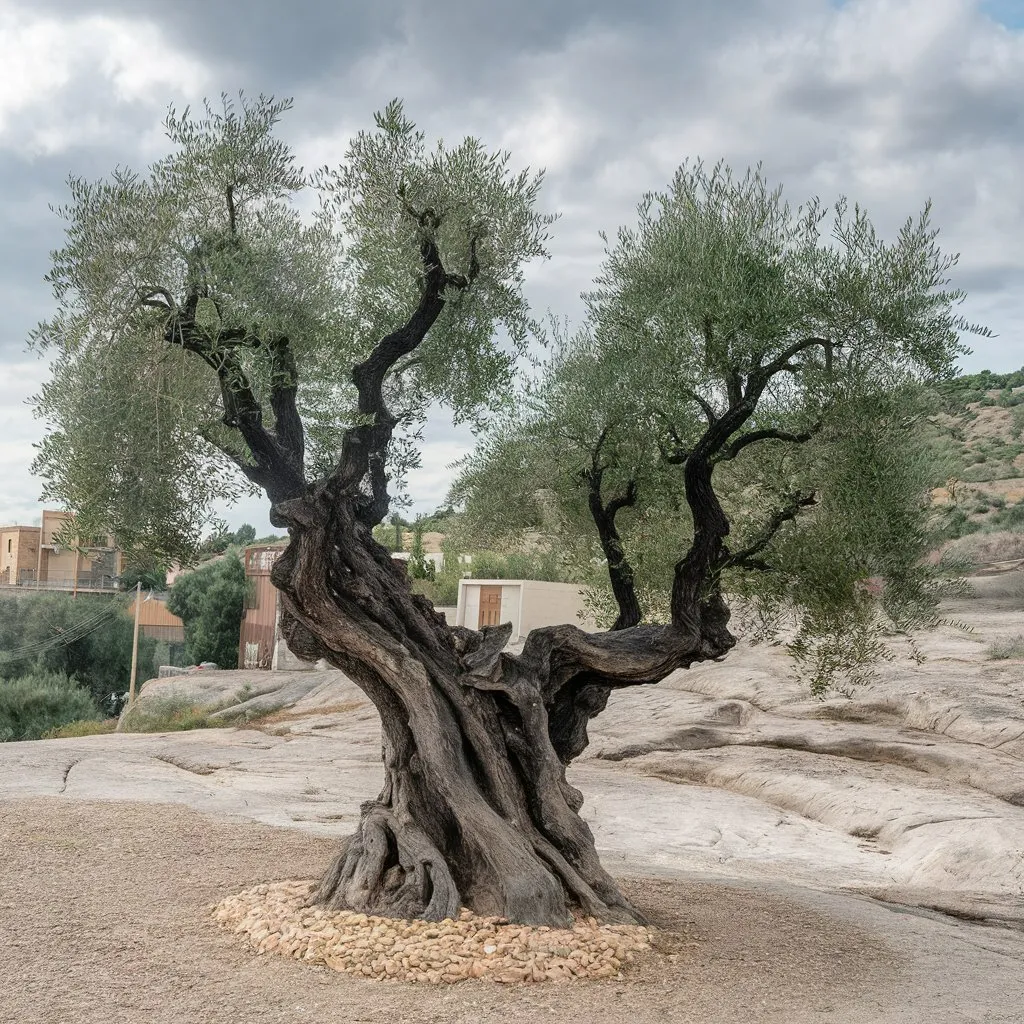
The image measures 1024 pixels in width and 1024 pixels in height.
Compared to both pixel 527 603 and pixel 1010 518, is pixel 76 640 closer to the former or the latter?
pixel 527 603

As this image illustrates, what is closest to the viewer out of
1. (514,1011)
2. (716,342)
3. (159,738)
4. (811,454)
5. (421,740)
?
(514,1011)

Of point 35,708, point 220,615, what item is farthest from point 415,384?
point 220,615

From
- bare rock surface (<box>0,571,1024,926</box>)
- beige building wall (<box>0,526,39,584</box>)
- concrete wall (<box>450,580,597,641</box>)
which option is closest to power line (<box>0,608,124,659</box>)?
beige building wall (<box>0,526,39,584</box>)

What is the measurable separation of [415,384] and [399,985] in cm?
619

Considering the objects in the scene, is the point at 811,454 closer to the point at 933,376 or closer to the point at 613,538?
the point at 933,376

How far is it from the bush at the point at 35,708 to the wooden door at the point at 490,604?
1725 centimetres

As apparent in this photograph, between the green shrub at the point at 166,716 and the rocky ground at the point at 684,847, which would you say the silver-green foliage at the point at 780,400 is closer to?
the rocky ground at the point at 684,847

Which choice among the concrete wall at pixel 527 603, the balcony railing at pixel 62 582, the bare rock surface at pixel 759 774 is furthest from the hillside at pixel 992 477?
the balcony railing at pixel 62 582

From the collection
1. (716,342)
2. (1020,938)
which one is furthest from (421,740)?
(1020,938)

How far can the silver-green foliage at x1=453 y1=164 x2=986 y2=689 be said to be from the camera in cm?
A: 980

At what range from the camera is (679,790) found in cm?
1738

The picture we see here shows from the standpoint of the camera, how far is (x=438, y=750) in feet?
29.1

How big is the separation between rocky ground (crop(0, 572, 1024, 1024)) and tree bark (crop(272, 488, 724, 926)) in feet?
3.44

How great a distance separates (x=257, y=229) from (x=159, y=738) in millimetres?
14964
